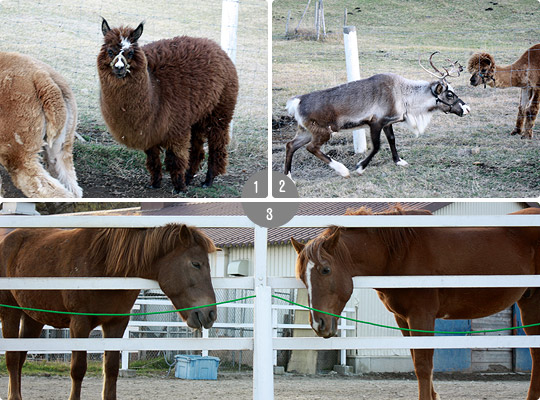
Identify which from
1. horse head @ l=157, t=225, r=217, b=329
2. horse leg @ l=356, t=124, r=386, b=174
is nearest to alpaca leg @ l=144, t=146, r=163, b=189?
horse head @ l=157, t=225, r=217, b=329

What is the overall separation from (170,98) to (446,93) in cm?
314

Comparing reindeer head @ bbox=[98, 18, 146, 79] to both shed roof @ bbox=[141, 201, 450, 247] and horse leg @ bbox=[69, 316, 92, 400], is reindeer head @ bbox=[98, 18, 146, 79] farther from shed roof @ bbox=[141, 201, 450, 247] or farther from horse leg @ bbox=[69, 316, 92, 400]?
shed roof @ bbox=[141, 201, 450, 247]

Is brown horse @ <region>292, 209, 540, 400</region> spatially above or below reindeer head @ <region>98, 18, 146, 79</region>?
below

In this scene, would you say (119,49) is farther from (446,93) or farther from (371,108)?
(446,93)

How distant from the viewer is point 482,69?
273 inches

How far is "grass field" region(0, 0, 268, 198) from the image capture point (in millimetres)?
5953

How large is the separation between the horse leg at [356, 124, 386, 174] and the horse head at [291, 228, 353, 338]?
2336 mm

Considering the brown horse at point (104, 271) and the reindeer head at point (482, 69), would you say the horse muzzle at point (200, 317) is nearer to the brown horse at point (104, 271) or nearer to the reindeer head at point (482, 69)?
the brown horse at point (104, 271)

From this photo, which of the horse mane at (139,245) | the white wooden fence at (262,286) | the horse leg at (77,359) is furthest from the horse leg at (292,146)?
the horse leg at (77,359)

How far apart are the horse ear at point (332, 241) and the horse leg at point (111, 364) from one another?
1758 mm

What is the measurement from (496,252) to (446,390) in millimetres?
3834

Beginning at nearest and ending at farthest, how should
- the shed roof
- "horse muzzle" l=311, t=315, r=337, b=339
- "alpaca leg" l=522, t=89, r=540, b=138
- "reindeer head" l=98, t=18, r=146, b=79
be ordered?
"horse muzzle" l=311, t=315, r=337, b=339, "reindeer head" l=98, t=18, r=146, b=79, "alpaca leg" l=522, t=89, r=540, b=138, the shed roof

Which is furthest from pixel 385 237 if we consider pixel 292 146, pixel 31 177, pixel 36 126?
pixel 36 126

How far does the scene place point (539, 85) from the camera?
Result: 696 cm
